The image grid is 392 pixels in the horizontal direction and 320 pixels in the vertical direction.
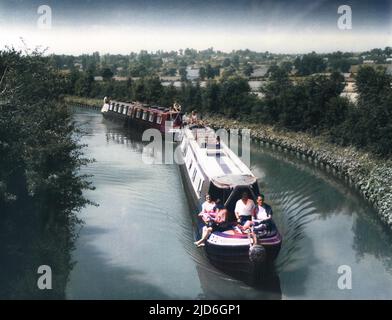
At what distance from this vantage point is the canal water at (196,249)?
1269 cm

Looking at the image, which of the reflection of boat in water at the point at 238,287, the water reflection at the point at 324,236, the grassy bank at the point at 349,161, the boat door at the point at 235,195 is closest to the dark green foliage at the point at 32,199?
the reflection of boat in water at the point at 238,287

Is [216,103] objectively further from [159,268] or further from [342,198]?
[159,268]

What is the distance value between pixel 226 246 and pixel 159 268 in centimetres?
235

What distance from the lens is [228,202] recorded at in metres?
13.8

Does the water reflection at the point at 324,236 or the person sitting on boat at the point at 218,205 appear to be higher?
the person sitting on boat at the point at 218,205

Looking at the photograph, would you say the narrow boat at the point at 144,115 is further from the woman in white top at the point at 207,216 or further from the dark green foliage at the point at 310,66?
the dark green foliage at the point at 310,66

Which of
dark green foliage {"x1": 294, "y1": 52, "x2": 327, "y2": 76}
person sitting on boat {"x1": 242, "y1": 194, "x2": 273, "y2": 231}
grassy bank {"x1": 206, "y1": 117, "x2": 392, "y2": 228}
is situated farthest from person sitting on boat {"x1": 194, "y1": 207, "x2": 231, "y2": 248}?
dark green foliage {"x1": 294, "y1": 52, "x2": 327, "y2": 76}

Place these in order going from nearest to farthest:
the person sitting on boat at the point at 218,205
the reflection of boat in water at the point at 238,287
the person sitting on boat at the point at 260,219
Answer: the reflection of boat in water at the point at 238,287, the person sitting on boat at the point at 260,219, the person sitting on boat at the point at 218,205

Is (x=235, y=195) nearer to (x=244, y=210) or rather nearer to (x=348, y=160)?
(x=244, y=210)

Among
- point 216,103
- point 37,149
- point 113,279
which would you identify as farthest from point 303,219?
point 216,103

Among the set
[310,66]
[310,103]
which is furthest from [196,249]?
[310,66]

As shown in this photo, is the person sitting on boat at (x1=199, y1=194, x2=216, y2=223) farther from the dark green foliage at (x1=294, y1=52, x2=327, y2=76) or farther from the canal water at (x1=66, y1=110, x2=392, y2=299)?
the dark green foliage at (x1=294, y1=52, x2=327, y2=76)

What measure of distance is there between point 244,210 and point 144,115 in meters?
26.4

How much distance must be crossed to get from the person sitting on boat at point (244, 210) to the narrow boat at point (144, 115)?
20.5 m
